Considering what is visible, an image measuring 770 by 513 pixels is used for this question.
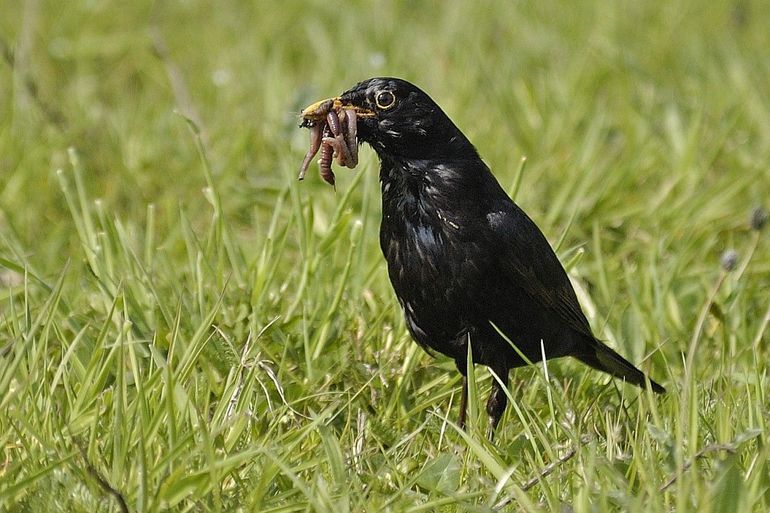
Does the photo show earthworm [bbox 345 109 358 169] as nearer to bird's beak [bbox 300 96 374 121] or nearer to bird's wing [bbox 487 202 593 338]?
bird's beak [bbox 300 96 374 121]

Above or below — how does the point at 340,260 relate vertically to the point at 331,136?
below

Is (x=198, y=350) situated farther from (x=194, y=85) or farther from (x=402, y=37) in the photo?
(x=402, y=37)

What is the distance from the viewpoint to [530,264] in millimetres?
3561

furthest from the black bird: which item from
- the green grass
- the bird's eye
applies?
the green grass

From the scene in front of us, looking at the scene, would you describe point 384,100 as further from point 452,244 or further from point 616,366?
point 616,366

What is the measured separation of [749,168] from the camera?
5.30 metres

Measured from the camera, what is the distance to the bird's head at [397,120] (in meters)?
3.51

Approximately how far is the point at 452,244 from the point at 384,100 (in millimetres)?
458

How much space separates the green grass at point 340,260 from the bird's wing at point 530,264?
0.21 m

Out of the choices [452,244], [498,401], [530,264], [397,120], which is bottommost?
[498,401]

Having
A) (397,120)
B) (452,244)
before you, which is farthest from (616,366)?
(397,120)

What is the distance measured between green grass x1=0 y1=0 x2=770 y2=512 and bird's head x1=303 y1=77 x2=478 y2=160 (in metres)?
0.44

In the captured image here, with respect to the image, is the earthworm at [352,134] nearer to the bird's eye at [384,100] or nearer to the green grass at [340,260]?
the bird's eye at [384,100]

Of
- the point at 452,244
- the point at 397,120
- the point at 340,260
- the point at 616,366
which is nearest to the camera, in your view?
the point at 452,244
